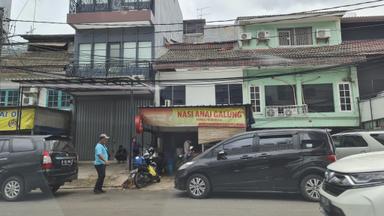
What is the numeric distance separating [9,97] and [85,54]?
16.9 feet

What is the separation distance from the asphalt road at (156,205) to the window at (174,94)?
10004mm

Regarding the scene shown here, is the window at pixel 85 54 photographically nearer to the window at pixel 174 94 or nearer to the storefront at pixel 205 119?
the window at pixel 174 94

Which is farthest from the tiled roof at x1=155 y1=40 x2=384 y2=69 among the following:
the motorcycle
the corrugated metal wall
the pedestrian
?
the motorcycle

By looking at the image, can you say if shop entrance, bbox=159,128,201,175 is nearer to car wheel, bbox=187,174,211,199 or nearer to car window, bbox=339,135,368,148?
car window, bbox=339,135,368,148

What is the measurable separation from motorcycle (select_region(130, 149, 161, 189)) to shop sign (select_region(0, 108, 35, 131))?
728 centimetres

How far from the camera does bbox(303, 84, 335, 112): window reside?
20422 mm

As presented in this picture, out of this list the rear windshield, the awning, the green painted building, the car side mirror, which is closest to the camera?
the car side mirror

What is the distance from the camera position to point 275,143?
10.1 metres

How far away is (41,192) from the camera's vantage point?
11.5 m

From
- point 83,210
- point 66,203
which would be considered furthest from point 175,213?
point 66,203

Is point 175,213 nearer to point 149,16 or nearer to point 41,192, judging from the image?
point 41,192

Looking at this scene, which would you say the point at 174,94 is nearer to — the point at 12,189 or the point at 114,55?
the point at 114,55

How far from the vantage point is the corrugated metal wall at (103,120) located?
20594 mm

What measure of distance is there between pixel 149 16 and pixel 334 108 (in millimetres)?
11034
